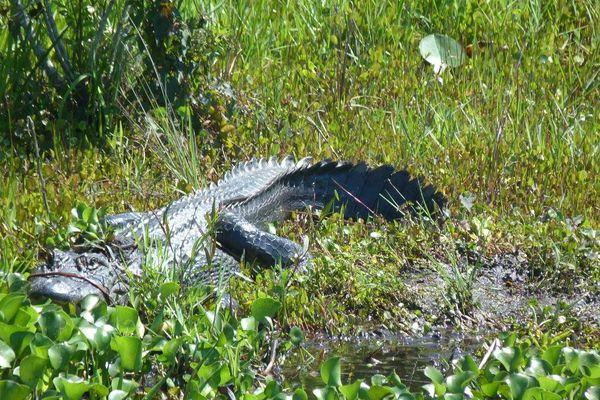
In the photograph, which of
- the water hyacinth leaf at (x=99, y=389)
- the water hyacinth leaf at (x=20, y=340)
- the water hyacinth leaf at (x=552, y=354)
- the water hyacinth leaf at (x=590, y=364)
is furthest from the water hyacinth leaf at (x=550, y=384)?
the water hyacinth leaf at (x=20, y=340)

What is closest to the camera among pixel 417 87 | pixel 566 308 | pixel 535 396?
pixel 535 396

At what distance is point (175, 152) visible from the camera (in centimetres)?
534

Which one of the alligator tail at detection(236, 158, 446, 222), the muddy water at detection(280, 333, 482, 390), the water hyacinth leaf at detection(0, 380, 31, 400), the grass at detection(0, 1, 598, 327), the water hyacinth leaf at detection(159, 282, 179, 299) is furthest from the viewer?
the alligator tail at detection(236, 158, 446, 222)

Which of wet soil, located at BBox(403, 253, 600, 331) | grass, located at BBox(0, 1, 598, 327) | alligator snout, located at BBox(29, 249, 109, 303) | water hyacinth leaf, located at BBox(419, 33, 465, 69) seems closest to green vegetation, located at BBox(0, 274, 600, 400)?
alligator snout, located at BBox(29, 249, 109, 303)

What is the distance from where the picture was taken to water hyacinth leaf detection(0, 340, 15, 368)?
3.07 meters

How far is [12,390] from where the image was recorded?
2889 mm

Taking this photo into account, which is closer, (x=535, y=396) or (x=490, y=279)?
(x=535, y=396)

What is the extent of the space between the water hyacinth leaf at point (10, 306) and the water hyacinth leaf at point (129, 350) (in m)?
0.32

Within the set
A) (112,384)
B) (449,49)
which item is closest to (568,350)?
(112,384)

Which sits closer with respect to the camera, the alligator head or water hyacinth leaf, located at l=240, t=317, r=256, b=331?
water hyacinth leaf, located at l=240, t=317, r=256, b=331

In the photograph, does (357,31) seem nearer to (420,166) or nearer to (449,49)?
(449,49)

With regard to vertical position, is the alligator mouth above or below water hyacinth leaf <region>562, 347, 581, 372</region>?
below

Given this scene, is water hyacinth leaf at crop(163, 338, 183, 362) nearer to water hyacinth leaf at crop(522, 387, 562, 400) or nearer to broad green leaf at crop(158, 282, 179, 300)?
broad green leaf at crop(158, 282, 179, 300)

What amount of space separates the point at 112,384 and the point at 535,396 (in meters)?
1.25
